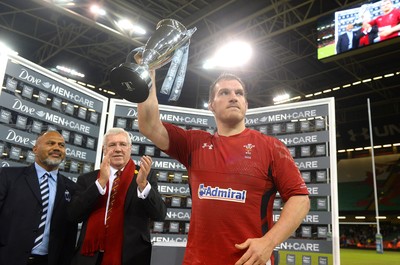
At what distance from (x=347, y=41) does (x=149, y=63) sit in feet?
24.5

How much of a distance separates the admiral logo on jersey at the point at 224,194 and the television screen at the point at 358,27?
7.25 meters

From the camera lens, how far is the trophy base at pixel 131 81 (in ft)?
4.49

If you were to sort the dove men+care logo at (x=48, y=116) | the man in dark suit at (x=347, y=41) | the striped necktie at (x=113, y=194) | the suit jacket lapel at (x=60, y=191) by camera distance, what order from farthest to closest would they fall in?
A: the man in dark suit at (x=347, y=41)
the dove men+care logo at (x=48, y=116)
the suit jacket lapel at (x=60, y=191)
the striped necktie at (x=113, y=194)

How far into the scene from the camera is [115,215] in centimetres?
234

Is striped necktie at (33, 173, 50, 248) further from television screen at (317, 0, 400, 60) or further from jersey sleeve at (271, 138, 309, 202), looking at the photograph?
television screen at (317, 0, 400, 60)

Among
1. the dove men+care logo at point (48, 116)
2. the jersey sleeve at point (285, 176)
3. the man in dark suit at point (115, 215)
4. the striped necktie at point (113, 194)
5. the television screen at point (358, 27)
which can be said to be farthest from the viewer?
the television screen at point (358, 27)

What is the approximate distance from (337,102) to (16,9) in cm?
1381

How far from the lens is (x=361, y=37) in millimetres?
7688

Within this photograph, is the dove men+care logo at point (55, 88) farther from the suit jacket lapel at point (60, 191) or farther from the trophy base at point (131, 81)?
the trophy base at point (131, 81)

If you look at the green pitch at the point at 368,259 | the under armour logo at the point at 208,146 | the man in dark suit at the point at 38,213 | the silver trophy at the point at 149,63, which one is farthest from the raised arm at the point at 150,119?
the green pitch at the point at 368,259

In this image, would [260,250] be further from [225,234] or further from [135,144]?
[135,144]

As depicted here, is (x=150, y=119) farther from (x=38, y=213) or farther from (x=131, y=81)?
(x=38, y=213)

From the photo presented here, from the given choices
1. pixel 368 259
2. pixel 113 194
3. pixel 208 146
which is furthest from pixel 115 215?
pixel 368 259

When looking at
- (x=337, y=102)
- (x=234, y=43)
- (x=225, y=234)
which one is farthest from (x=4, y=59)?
(x=337, y=102)
